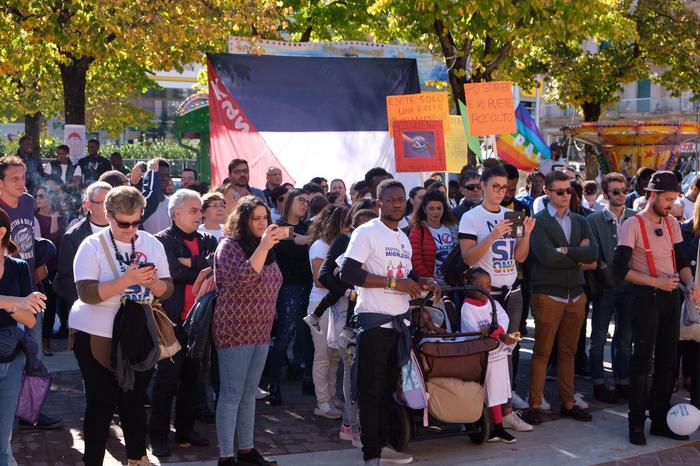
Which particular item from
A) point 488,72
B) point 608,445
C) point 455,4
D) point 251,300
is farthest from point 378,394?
point 488,72

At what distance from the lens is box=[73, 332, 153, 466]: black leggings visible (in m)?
5.41

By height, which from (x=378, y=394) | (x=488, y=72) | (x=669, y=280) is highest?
(x=488, y=72)

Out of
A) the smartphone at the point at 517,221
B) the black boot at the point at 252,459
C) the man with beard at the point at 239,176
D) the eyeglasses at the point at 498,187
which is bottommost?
the black boot at the point at 252,459

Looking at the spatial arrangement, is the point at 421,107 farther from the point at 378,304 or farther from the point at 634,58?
the point at 634,58

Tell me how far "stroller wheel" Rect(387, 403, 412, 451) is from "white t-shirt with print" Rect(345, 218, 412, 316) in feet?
2.78

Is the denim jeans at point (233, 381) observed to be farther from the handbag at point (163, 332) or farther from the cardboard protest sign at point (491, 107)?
the cardboard protest sign at point (491, 107)

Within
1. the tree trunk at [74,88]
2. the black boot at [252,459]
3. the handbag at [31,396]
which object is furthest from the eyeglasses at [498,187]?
the tree trunk at [74,88]

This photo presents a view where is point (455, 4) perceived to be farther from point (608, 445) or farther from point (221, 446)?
point (221, 446)

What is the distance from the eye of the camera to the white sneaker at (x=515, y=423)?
24.3ft

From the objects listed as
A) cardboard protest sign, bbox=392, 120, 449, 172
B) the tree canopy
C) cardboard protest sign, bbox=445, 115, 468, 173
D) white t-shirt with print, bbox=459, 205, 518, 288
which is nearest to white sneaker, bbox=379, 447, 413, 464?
white t-shirt with print, bbox=459, 205, 518, 288

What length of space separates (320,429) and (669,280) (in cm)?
294

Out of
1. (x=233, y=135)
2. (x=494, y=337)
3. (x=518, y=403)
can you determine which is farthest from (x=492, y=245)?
(x=233, y=135)

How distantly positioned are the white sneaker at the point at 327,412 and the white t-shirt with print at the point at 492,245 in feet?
5.52

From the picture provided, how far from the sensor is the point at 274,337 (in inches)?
321
